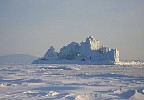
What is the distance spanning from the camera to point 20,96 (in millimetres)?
8266

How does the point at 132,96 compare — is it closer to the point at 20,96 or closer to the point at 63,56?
the point at 20,96

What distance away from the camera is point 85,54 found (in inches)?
2093

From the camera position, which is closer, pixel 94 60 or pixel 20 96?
pixel 20 96

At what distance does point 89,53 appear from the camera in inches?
2067

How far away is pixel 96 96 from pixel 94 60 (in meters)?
43.6

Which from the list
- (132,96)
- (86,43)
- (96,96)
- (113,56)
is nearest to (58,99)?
(96,96)

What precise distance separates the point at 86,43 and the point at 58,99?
45.9m

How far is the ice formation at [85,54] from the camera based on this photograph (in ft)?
163

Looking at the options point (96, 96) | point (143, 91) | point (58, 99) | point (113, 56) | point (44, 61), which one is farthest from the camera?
point (44, 61)

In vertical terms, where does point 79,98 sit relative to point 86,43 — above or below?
below

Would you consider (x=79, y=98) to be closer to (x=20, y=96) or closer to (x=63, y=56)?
(x=20, y=96)

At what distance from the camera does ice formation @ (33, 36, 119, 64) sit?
163ft

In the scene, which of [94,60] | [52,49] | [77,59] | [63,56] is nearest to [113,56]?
[94,60]

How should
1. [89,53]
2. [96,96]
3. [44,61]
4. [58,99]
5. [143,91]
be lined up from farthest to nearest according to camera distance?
[44,61] → [89,53] → [143,91] → [96,96] → [58,99]
